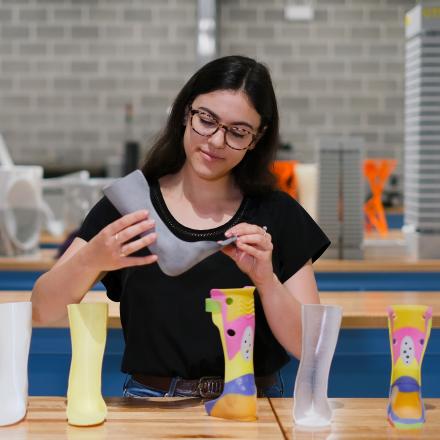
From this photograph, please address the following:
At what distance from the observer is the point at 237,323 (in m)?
1.46

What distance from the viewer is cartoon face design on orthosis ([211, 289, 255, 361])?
1455mm

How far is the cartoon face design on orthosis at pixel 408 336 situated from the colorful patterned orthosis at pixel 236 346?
0.23 m

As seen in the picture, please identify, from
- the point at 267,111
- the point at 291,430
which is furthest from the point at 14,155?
the point at 291,430

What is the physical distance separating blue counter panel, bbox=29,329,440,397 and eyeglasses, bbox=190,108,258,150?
34.8 inches

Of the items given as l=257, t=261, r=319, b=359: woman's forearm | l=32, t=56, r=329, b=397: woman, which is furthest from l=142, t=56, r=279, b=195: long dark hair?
l=257, t=261, r=319, b=359: woman's forearm

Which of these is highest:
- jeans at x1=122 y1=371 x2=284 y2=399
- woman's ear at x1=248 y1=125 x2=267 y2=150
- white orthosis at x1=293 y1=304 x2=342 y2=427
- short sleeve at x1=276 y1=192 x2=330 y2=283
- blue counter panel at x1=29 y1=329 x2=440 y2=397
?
woman's ear at x1=248 y1=125 x2=267 y2=150

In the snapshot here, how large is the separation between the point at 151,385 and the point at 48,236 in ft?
11.4

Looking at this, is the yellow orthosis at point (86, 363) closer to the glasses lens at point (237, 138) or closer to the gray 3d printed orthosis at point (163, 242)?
the gray 3d printed orthosis at point (163, 242)

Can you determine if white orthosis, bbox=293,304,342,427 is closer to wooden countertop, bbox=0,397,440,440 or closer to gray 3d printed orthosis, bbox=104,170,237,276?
wooden countertop, bbox=0,397,440,440

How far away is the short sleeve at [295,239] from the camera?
1.98 meters

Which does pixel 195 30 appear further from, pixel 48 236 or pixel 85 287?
pixel 85 287

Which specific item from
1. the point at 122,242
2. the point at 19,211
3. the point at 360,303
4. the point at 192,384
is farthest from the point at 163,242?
the point at 19,211

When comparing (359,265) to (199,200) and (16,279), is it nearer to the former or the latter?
(16,279)

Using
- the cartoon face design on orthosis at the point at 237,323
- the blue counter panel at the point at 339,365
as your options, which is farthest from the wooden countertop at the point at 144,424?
the blue counter panel at the point at 339,365
